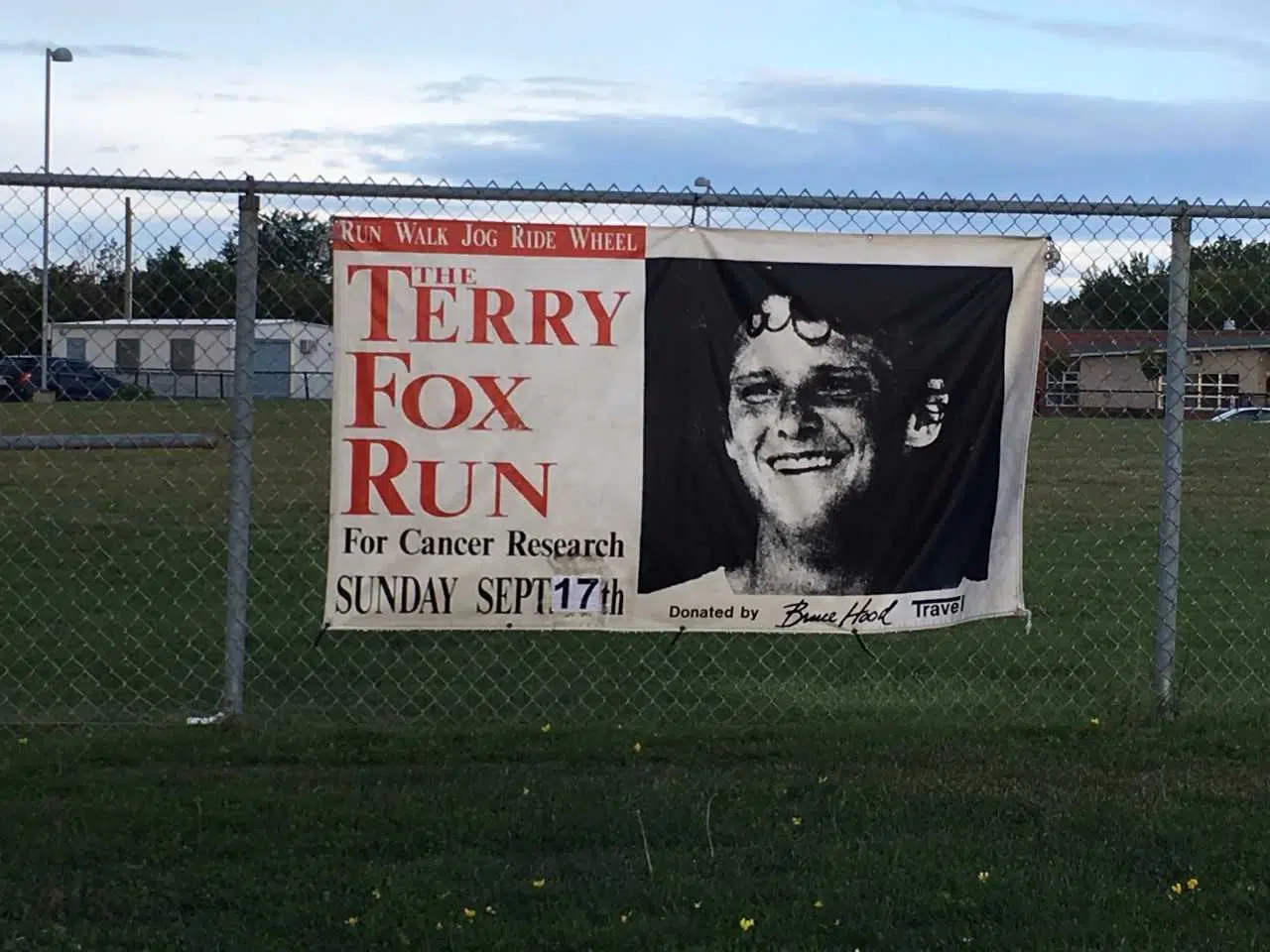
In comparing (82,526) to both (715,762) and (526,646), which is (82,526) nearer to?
(526,646)

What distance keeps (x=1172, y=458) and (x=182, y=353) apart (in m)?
5.44

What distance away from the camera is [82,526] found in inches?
453

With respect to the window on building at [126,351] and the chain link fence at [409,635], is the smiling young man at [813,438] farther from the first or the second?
the window on building at [126,351]

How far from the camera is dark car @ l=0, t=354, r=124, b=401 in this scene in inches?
313

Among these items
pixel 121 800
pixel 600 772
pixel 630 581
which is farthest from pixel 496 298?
pixel 121 800

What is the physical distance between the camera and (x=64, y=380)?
28.2ft

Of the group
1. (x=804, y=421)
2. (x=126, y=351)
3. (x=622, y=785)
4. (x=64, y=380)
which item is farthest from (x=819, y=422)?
(x=126, y=351)

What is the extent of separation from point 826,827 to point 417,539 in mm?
1727

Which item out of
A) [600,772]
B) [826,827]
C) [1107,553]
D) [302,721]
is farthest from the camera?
[1107,553]

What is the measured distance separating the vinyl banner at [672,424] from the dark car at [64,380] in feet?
8.23

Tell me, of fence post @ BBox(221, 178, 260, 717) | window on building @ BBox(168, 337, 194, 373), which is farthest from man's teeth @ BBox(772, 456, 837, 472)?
window on building @ BBox(168, 337, 194, 373)

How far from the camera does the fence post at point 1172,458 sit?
19.5 feet

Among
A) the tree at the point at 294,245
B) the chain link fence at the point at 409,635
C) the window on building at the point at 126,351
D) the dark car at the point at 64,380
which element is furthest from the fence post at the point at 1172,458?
the window on building at the point at 126,351
